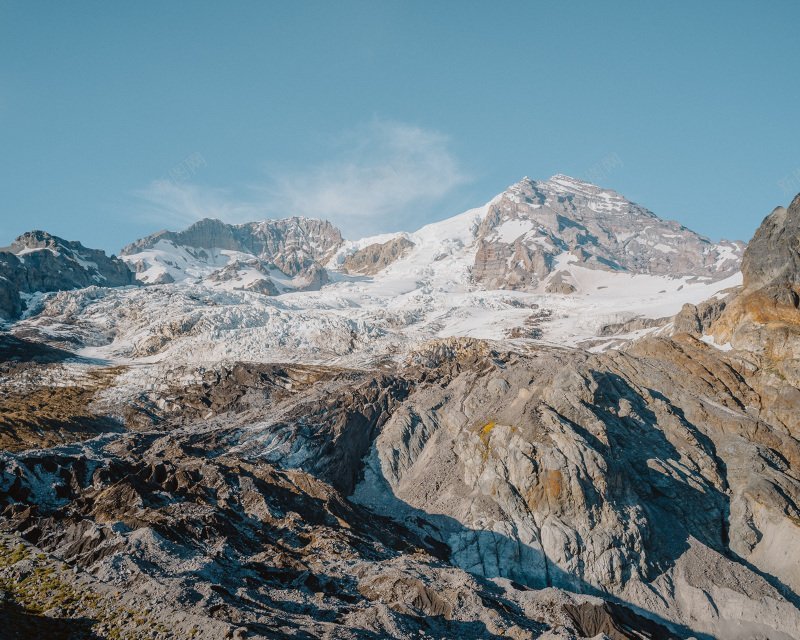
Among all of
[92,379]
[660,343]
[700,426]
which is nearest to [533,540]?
[700,426]

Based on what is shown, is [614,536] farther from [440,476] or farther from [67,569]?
[67,569]

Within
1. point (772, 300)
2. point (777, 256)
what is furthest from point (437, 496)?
point (777, 256)

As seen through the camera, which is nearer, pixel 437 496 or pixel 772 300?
pixel 437 496

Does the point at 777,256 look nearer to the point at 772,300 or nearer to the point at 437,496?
the point at 772,300

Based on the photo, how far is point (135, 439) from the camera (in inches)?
3794

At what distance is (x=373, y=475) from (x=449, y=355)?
68.2 meters

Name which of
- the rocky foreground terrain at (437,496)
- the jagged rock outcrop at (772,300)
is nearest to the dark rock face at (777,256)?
the jagged rock outcrop at (772,300)

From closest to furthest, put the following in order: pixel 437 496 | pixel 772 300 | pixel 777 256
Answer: pixel 437 496, pixel 772 300, pixel 777 256

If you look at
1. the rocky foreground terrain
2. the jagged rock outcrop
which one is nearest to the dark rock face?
the jagged rock outcrop

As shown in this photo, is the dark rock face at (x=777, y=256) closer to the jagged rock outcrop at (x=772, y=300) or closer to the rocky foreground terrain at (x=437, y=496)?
the jagged rock outcrop at (x=772, y=300)

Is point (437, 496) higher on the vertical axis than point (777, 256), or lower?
lower

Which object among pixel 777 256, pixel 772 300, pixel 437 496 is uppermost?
pixel 777 256

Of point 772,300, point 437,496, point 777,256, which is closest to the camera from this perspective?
point 437,496

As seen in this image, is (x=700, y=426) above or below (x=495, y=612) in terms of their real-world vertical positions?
above
